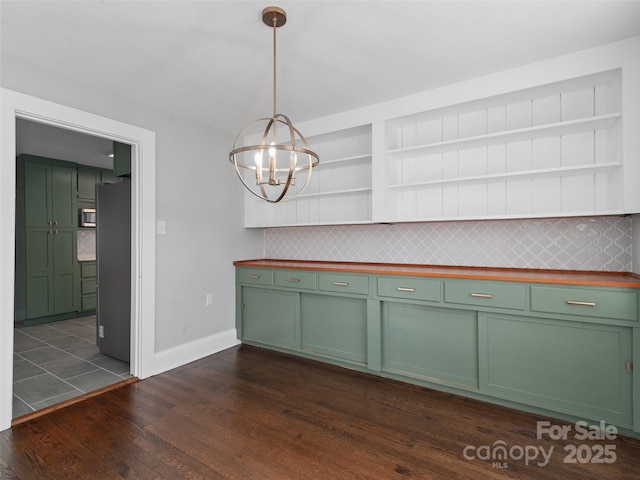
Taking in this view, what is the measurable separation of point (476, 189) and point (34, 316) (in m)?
6.06

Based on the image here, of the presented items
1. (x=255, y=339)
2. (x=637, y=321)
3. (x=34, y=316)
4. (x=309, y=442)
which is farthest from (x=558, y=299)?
(x=34, y=316)

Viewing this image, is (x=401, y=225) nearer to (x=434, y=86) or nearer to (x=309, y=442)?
(x=434, y=86)

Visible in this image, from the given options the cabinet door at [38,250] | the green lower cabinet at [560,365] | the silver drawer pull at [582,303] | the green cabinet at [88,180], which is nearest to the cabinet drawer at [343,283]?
the green lower cabinet at [560,365]

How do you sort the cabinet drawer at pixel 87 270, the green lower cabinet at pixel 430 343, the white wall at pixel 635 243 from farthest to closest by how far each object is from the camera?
the cabinet drawer at pixel 87 270 → the green lower cabinet at pixel 430 343 → the white wall at pixel 635 243

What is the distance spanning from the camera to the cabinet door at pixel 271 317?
354 centimetres

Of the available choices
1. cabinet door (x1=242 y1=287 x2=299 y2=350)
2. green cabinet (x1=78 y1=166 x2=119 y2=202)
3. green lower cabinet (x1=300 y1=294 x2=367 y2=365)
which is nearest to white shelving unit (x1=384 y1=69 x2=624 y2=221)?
green lower cabinet (x1=300 y1=294 x2=367 y2=365)

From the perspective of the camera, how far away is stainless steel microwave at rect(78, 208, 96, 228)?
560 centimetres

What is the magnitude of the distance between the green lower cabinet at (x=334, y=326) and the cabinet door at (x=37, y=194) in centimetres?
435

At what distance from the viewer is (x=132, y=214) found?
10.2 ft

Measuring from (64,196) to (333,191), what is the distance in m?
4.49

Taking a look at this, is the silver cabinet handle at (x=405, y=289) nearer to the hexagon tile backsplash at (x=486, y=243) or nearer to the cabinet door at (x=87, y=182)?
the hexagon tile backsplash at (x=486, y=243)

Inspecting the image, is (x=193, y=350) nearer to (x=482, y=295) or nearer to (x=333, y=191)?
(x=333, y=191)

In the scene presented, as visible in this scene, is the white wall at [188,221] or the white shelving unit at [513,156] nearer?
the white shelving unit at [513,156]

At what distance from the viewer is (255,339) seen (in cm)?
382
